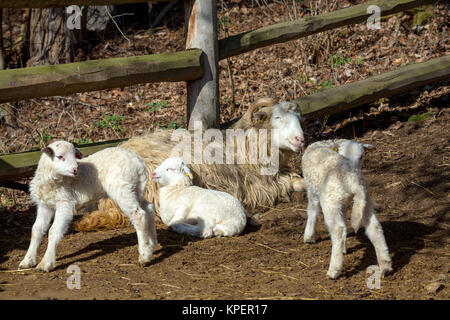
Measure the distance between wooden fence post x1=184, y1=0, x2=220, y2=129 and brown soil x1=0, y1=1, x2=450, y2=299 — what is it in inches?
57.0

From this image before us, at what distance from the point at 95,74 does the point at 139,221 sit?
1994 mm

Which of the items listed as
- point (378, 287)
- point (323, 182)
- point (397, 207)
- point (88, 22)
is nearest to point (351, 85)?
point (397, 207)

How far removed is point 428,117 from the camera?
895cm

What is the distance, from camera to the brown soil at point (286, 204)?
453 centimetres

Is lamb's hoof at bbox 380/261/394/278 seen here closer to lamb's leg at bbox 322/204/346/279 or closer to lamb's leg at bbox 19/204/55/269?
lamb's leg at bbox 322/204/346/279

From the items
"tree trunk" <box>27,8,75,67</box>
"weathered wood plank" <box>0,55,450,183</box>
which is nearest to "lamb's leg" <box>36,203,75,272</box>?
"weathered wood plank" <box>0,55,450,183</box>

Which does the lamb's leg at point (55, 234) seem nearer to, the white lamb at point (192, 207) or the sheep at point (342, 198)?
the white lamb at point (192, 207)

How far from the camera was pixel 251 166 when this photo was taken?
7305 mm

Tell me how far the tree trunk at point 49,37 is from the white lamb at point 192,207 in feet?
20.0

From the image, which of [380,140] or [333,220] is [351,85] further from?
[333,220]

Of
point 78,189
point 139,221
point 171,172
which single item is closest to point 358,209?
point 139,221

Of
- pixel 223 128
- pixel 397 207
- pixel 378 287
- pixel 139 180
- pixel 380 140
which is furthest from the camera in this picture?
pixel 380 140

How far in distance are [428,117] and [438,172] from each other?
2.04 meters

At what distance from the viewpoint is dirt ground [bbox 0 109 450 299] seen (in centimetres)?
438
